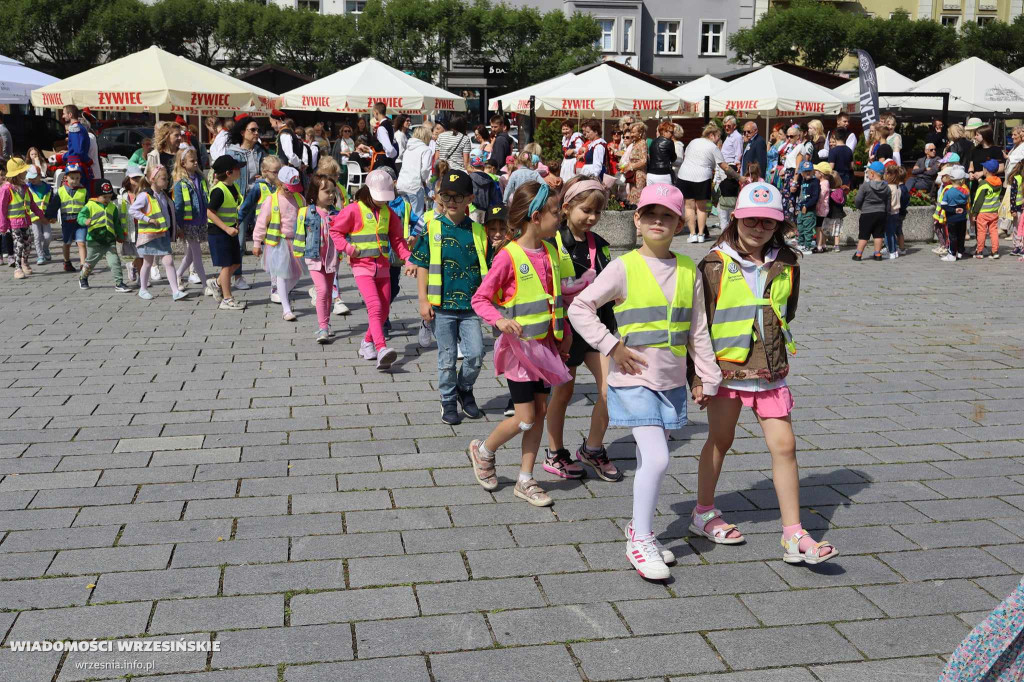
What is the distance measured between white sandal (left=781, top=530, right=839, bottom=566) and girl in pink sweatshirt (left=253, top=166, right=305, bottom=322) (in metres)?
6.53

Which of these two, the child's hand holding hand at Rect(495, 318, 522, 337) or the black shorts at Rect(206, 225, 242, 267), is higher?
the child's hand holding hand at Rect(495, 318, 522, 337)

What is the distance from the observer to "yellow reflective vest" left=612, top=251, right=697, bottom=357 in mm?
4363

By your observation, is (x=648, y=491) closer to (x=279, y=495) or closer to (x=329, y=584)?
(x=329, y=584)

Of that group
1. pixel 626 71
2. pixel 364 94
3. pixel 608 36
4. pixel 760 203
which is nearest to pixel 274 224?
pixel 760 203

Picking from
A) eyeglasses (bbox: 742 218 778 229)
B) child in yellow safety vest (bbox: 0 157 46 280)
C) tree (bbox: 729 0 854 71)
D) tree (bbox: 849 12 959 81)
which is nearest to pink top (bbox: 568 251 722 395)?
eyeglasses (bbox: 742 218 778 229)

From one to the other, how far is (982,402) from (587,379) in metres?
2.77

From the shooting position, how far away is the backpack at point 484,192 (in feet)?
30.8

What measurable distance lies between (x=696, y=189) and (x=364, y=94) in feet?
21.2

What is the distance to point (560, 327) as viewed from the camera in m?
5.27

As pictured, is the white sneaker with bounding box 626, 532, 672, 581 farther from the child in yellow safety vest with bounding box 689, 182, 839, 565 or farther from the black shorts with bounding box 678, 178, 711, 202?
the black shorts with bounding box 678, 178, 711, 202

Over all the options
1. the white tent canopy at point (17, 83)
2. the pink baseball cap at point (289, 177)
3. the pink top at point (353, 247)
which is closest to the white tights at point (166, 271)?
the pink baseball cap at point (289, 177)

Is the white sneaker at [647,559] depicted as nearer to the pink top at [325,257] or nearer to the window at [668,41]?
the pink top at [325,257]

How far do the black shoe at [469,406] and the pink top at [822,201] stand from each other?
9.62 metres

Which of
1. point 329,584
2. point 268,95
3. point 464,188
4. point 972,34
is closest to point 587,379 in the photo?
point 464,188
